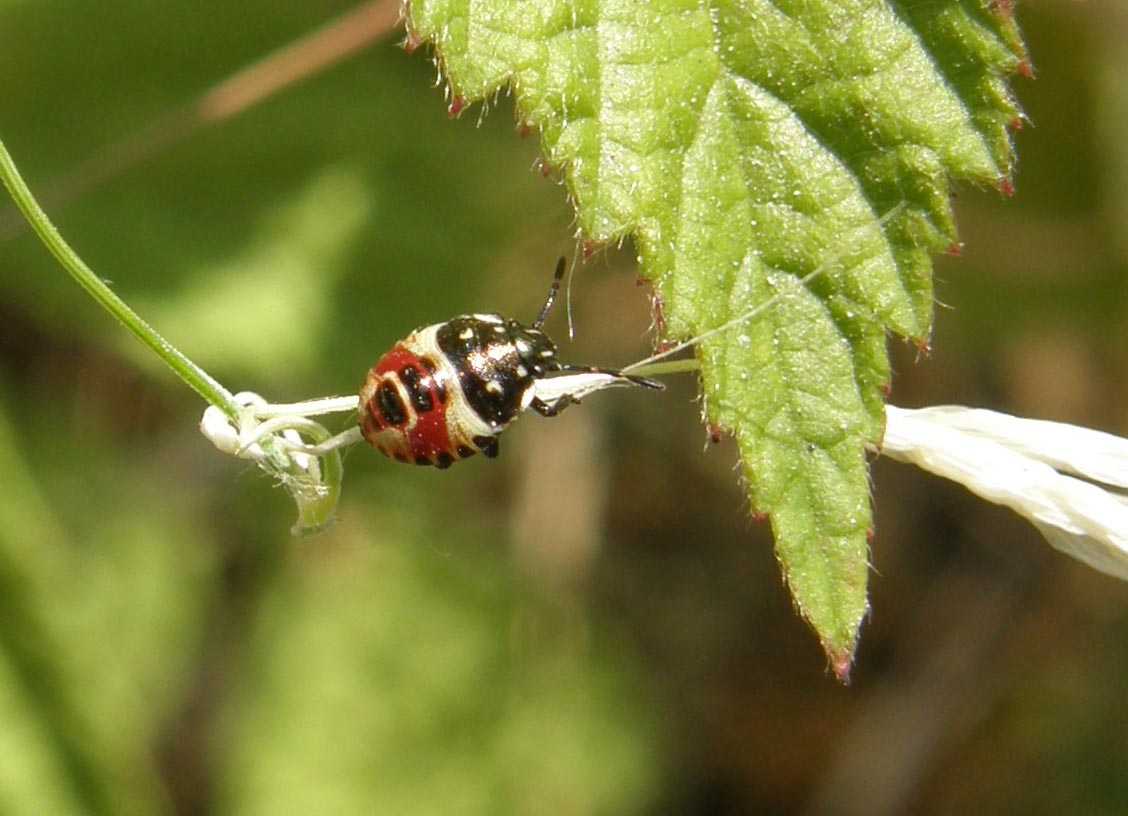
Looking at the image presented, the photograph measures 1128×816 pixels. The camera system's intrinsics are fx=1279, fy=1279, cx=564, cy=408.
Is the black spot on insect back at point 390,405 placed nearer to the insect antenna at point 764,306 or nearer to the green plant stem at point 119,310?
the green plant stem at point 119,310

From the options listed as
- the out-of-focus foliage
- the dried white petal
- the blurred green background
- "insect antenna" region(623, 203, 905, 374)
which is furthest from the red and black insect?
the blurred green background

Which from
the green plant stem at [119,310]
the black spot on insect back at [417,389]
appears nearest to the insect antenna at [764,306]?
the black spot on insect back at [417,389]

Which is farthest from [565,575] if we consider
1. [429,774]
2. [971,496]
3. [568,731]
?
[971,496]

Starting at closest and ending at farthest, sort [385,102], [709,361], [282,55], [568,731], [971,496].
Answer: [709,361] → [282,55] → [385,102] → [568,731] → [971,496]

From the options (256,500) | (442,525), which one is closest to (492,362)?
(442,525)

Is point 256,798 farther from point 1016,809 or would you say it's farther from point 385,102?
point 1016,809
